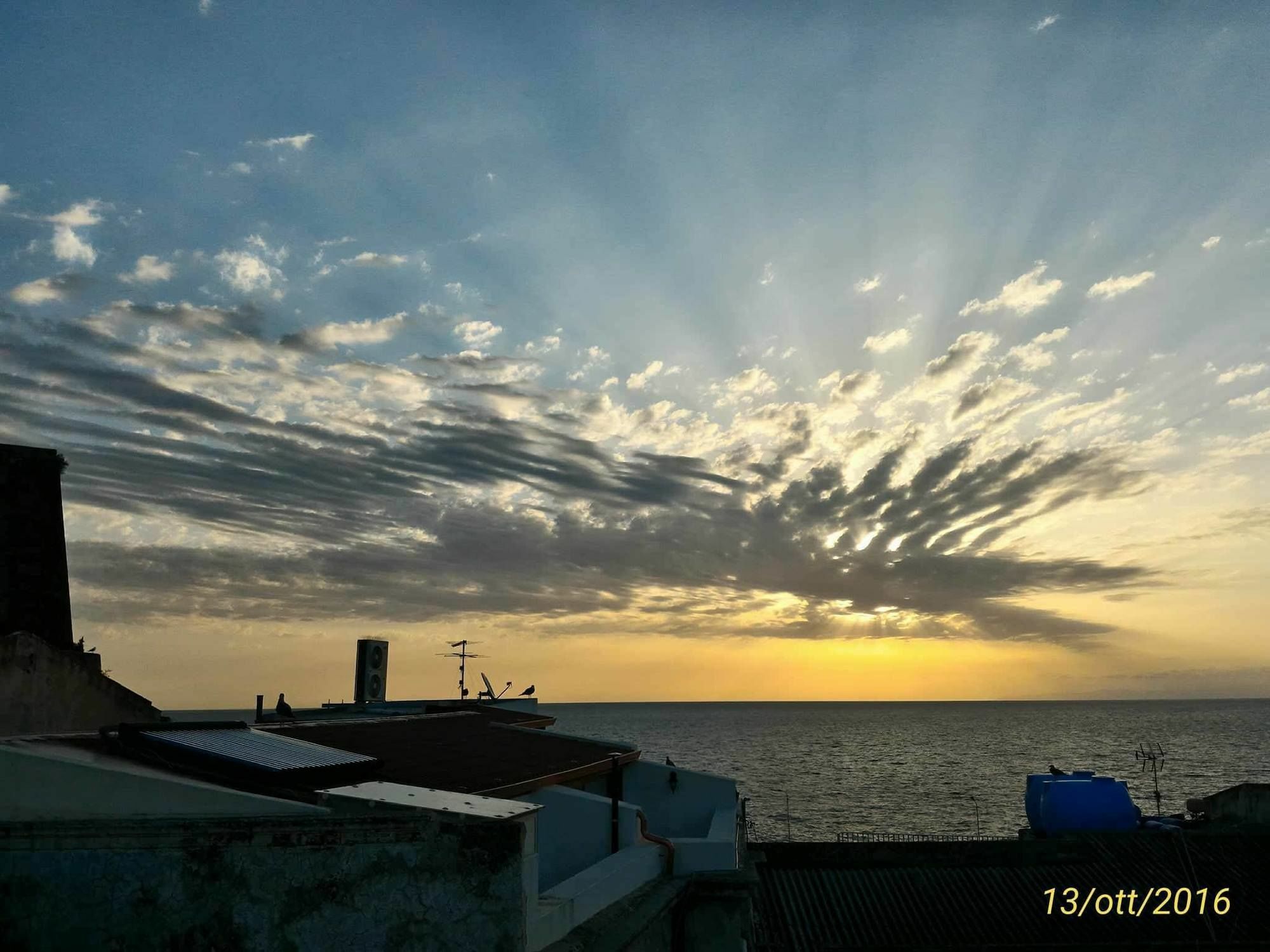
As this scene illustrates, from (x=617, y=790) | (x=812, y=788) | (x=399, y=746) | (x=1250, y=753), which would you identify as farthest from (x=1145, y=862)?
(x=1250, y=753)

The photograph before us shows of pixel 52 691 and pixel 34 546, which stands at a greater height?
pixel 34 546

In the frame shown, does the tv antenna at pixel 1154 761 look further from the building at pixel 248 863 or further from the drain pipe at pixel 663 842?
the building at pixel 248 863

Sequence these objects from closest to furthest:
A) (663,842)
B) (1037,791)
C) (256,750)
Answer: (256,750), (663,842), (1037,791)

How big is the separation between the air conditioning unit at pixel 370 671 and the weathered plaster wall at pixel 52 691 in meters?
23.5

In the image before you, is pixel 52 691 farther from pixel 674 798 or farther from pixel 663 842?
pixel 674 798

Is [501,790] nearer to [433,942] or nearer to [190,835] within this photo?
[433,942]

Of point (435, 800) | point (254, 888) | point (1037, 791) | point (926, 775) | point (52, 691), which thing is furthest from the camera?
point (926, 775)

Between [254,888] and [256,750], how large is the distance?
2604 mm

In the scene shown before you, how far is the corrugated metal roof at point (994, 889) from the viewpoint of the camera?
2950 centimetres

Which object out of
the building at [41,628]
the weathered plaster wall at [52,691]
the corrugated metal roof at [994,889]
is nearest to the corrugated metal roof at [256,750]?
the weathered plaster wall at [52,691]

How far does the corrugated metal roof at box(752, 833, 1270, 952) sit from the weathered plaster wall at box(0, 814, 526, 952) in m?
21.6

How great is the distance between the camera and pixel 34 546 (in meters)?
25.7

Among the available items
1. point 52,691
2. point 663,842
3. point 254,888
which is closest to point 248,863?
point 254,888

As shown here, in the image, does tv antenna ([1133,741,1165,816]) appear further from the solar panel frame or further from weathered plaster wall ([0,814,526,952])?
weathered plaster wall ([0,814,526,952])
